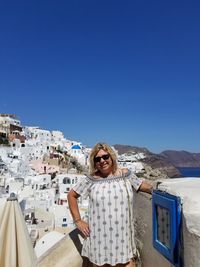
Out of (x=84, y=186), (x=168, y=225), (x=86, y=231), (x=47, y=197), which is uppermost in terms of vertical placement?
(x=84, y=186)

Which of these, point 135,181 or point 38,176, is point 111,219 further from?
point 38,176

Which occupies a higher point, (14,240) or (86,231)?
(86,231)

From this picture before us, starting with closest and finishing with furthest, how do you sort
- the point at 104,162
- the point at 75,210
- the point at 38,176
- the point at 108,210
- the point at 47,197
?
the point at 108,210, the point at 104,162, the point at 75,210, the point at 47,197, the point at 38,176

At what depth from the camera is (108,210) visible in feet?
10.1

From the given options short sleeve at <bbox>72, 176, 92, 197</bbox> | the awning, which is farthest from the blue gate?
the awning

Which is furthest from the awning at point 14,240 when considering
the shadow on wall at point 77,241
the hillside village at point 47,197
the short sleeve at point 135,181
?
the short sleeve at point 135,181

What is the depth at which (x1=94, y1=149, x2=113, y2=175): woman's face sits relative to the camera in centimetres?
319

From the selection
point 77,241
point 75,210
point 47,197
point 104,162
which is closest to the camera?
point 104,162

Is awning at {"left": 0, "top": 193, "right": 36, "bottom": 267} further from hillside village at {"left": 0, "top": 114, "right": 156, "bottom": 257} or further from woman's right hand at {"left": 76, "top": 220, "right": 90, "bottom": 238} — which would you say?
woman's right hand at {"left": 76, "top": 220, "right": 90, "bottom": 238}

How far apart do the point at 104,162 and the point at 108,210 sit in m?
0.42

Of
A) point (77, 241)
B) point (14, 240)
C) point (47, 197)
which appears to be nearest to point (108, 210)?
point (77, 241)

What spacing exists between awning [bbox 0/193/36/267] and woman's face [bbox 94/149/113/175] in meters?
1.19

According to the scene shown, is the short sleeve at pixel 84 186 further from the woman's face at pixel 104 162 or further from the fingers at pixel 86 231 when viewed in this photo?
the fingers at pixel 86 231

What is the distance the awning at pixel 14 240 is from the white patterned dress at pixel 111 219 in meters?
0.92
